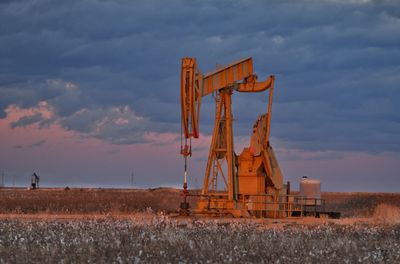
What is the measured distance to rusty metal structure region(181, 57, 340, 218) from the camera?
93.7ft

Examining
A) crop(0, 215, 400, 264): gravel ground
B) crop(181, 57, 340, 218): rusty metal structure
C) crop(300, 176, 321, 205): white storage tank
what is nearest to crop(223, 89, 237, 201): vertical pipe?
crop(181, 57, 340, 218): rusty metal structure

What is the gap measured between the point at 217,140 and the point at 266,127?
2917 mm

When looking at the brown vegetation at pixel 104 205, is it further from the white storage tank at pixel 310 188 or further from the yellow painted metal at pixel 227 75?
the yellow painted metal at pixel 227 75

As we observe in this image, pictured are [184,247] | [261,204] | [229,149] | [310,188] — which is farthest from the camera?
[310,188]

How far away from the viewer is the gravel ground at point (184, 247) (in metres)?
12.1

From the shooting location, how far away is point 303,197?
37438 millimetres

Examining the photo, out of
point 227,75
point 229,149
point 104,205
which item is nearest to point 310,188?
point 229,149

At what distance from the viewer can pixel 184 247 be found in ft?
43.5

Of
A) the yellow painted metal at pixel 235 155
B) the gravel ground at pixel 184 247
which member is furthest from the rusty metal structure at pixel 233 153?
the gravel ground at pixel 184 247

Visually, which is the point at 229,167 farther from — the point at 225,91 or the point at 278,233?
the point at 278,233

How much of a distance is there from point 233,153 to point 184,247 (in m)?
17.8

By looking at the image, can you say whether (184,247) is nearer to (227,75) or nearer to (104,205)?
(227,75)

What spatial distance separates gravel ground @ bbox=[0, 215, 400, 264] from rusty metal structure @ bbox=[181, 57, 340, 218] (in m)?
11.6

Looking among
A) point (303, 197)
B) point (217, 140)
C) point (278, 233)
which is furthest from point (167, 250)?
point (303, 197)
